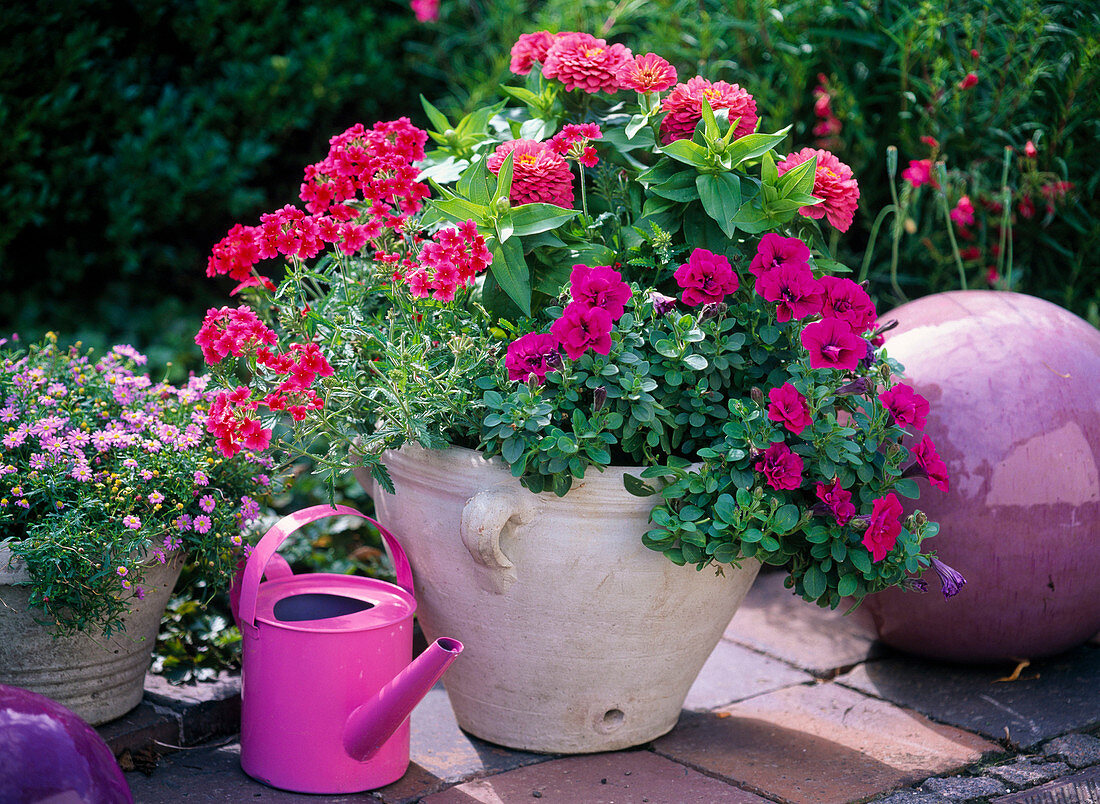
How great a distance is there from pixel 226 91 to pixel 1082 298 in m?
2.90

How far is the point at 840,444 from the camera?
1.86 meters

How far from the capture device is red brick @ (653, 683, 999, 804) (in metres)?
2.03

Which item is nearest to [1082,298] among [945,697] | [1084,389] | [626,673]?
[1084,389]

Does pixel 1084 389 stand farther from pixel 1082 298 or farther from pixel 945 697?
pixel 1082 298

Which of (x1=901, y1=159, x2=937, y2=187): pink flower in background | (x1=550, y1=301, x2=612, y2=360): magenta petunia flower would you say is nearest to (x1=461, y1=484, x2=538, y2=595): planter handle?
(x1=550, y1=301, x2=612, y2=360): magenta petunia flower

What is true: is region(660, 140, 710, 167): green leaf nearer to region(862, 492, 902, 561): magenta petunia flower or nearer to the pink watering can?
region(862, 492, 902, 561): magenta petunia flower

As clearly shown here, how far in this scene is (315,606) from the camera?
2.07 meters

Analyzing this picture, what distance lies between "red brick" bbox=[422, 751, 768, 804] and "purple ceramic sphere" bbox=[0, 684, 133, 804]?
692 mm

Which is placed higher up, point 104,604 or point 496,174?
point 496,174

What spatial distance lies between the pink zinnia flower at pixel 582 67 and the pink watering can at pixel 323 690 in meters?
1.02

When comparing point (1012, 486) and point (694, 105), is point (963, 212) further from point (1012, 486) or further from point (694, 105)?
point (694, 105)

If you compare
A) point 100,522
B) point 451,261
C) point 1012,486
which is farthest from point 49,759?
point 1012,486

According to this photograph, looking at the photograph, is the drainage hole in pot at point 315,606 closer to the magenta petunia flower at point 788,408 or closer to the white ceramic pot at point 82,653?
the white ceramic pot at point 82,653

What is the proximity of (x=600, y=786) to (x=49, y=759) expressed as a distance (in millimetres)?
1020
